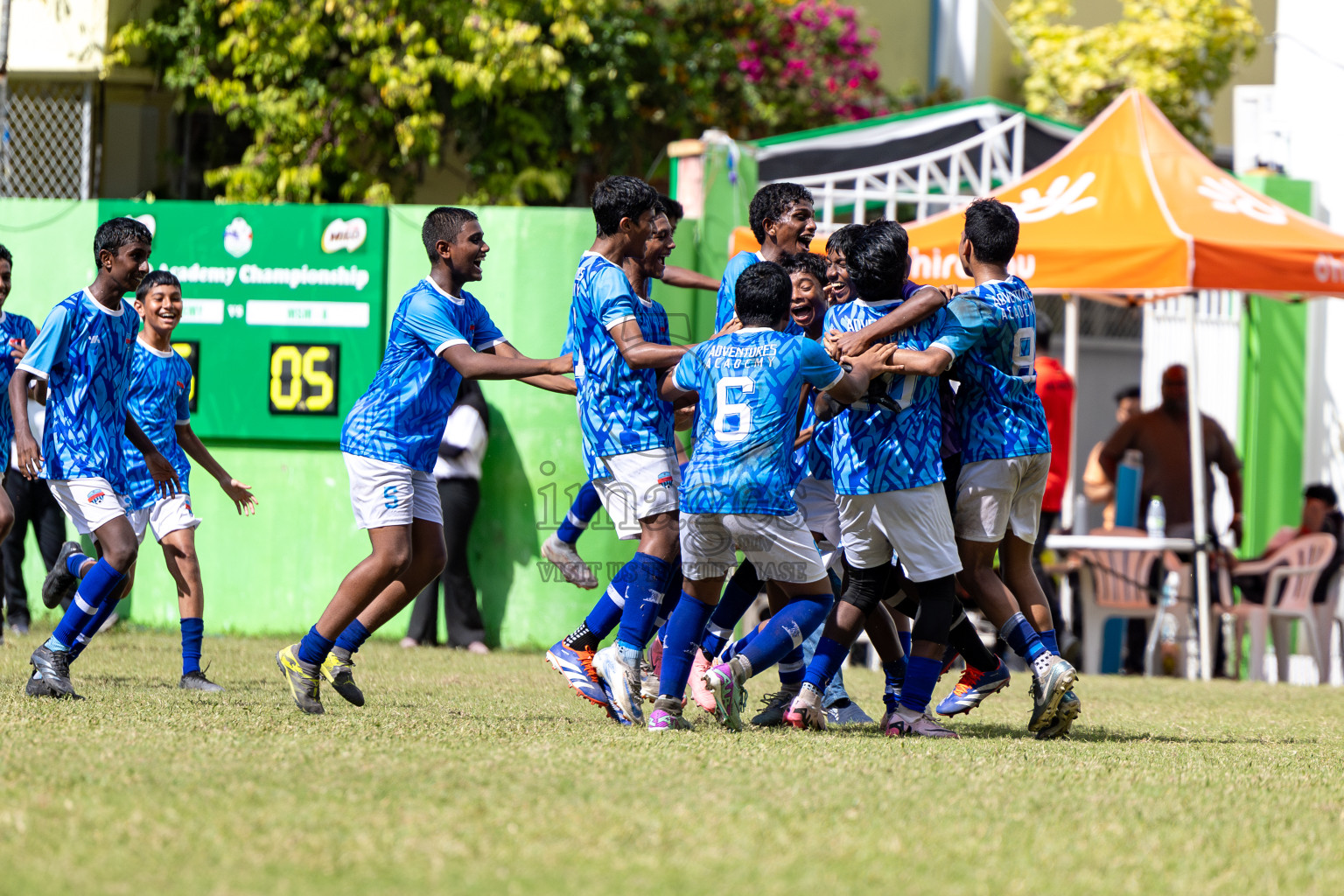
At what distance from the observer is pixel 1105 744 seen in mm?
6027

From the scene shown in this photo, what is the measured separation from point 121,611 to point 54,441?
4366mm

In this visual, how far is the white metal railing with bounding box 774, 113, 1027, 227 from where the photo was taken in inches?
441

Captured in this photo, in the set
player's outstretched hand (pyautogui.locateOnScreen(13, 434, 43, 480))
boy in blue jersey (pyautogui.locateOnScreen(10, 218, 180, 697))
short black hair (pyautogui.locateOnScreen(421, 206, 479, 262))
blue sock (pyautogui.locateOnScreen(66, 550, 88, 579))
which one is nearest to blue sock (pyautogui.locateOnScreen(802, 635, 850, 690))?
short black hair (pyautogui.locateOnScreen(421, 206, 479, 262))

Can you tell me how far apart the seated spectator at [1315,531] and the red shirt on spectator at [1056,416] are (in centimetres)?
146

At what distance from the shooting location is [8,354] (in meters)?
8.06

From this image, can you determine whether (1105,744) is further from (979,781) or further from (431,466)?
(431,466)

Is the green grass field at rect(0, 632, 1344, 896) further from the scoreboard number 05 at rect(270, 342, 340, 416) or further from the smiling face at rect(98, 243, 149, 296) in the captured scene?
the scoreboard number 05 at rect(270, 342, 340, 416)

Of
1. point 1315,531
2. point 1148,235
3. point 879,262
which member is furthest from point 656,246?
point 1315,531

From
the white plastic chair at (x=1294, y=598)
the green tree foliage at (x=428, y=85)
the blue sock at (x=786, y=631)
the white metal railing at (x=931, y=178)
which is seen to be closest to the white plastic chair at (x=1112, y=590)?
the white plastic chair at (x=1294, y=598)

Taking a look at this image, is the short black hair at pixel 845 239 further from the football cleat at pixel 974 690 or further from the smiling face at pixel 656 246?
the football cleat at pixel 974 690

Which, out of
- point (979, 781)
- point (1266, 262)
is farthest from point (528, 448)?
point (979, 781)

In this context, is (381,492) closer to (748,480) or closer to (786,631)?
(748,480)

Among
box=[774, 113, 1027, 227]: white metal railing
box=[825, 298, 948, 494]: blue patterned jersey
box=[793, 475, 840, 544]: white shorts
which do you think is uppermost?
box=[774, 113, 1027, 227]: white metal railing

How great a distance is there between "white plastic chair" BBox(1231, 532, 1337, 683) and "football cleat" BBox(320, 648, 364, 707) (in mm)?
6864
